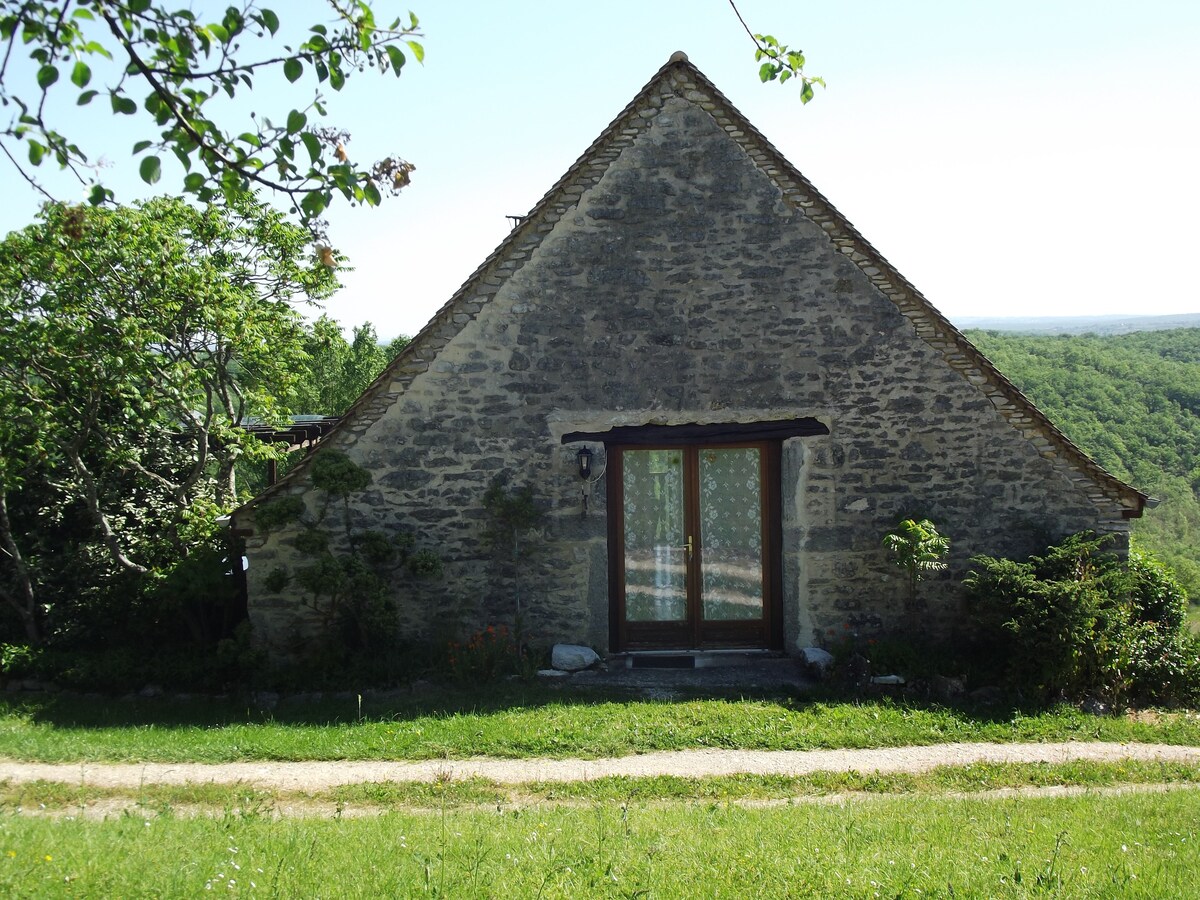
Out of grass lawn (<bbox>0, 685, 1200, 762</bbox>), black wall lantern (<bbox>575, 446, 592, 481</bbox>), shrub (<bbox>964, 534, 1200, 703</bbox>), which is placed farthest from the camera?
black wall lantern (<bbox>575, 446, 592, 481</bbox>)

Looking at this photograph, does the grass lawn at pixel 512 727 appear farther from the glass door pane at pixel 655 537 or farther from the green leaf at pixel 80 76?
the green leaf at pixel 80 76

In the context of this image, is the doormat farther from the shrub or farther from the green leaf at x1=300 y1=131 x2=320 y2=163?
the green leaf at x1=300 y1=131 x2=320 y2=163

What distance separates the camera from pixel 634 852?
18.3 feet

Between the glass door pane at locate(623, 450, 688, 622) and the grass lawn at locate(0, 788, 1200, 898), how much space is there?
172 inches

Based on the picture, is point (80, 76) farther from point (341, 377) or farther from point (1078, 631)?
point (341, 377)

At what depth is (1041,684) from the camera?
944 cm

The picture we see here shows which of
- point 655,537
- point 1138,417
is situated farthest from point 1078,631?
point 1138,417

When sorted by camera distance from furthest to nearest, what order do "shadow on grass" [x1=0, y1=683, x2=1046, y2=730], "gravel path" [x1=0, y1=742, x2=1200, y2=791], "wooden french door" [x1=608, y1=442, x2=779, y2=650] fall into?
"wooden french door" [x1=608, y1=442, x2=779, y2=650], "shadow on grass" [x1=0, y1=683, x2=1046, y2=730], "gravel path" [x1=0, y1=742, x2=1200, y2=791]

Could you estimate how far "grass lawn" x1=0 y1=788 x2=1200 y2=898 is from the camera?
16.4ft

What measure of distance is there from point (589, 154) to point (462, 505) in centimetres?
419

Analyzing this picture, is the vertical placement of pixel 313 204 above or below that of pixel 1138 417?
above

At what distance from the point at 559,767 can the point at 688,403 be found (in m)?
4.45

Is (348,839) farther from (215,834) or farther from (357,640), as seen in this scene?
(357,640)

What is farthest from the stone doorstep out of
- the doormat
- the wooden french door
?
the wooden french door
